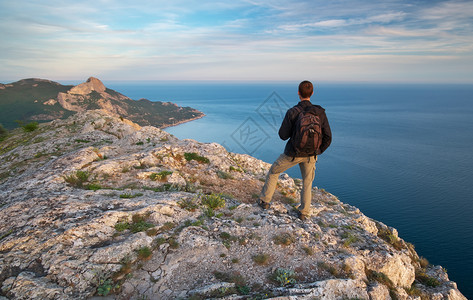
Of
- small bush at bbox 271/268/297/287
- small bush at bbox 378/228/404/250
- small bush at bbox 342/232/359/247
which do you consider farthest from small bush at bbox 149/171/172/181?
small bush at bbox 378/228/404/250

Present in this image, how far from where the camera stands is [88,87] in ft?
513

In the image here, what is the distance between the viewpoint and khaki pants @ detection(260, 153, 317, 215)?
766 centimetres

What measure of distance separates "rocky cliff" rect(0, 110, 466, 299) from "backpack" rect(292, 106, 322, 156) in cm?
268

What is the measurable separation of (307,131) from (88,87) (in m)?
183

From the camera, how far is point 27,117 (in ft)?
361

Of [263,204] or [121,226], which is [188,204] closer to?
[121,226]

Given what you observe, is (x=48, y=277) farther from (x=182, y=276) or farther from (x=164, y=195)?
(x=164, y=195)

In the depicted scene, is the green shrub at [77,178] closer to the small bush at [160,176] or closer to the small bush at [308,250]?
the small bush at [160,176]

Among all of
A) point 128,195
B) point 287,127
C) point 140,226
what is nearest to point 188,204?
point 140,226

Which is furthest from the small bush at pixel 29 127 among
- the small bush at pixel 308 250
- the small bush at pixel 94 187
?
the small bush at pixel 308 250

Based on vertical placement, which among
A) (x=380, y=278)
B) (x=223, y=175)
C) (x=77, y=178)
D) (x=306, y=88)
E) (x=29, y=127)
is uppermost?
(x=306, y=88)

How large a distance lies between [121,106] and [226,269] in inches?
6376

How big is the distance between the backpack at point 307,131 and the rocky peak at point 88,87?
6622 inches

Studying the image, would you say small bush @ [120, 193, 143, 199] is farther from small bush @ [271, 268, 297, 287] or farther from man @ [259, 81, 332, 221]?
small bush @ [271, 268, 297, 287]
